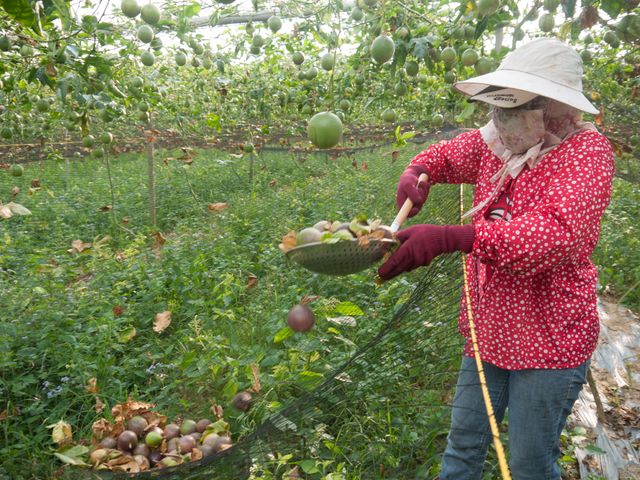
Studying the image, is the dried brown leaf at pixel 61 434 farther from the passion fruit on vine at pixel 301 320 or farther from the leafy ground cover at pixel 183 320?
the passion fruit on vine at pixel 301 320

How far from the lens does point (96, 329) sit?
3.10 metres

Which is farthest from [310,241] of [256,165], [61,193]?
[256,165]

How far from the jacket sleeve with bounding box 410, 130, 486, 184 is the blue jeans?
2.38ft

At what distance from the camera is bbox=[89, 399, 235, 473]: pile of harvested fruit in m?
2.09

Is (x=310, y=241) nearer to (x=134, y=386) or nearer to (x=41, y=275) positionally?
(x=134, y=386)

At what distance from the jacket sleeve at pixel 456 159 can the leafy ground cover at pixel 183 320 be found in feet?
3.36

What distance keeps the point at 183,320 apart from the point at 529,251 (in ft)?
8.90

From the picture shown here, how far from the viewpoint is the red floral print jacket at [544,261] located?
1320mm

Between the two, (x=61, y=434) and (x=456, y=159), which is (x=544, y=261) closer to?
(x=456, y=159)

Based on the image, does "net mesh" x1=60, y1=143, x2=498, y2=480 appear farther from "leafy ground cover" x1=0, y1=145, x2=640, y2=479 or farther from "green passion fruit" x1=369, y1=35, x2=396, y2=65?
"green passion fruit" x1=369, y1=35, x2=396, y2=65

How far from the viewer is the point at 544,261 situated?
1.34 metres

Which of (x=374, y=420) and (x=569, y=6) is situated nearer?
(x=569, y=6)

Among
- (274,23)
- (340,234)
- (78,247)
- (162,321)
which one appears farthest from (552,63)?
(78,247)

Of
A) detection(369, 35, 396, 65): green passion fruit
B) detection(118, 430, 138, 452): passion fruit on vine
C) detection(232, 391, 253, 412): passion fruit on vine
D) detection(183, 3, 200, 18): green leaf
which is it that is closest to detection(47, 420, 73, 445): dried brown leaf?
detection(118, 430, 138, 452): passion fruit on vine
